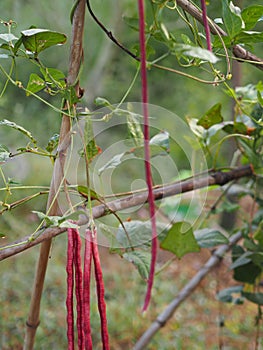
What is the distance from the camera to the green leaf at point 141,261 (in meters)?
0.48

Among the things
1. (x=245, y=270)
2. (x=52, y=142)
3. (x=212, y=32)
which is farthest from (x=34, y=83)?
(x=245, y=270)

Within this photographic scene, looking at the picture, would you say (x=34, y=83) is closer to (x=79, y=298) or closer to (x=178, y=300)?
(x=79, y=298)

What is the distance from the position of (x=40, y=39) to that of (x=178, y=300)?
22.1 inches

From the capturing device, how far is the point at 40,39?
0.39 m

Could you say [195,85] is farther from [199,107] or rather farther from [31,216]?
[31,216]

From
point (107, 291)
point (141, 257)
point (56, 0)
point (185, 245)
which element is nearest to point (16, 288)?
point (107, 291)

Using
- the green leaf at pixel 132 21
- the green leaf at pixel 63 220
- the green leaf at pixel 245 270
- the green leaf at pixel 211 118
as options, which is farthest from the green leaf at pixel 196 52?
the green leaf at pixel 245 270

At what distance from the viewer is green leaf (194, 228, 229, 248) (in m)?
0.70

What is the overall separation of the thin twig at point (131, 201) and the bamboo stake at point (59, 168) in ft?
0.08

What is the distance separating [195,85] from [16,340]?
52.1 inches

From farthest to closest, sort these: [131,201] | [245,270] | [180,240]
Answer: [245,270] → [180,240] → [131,201]

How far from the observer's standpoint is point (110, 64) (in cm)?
207

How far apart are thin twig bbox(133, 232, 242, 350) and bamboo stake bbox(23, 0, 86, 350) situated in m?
0.32

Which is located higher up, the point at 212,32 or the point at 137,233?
the point at 212,32
